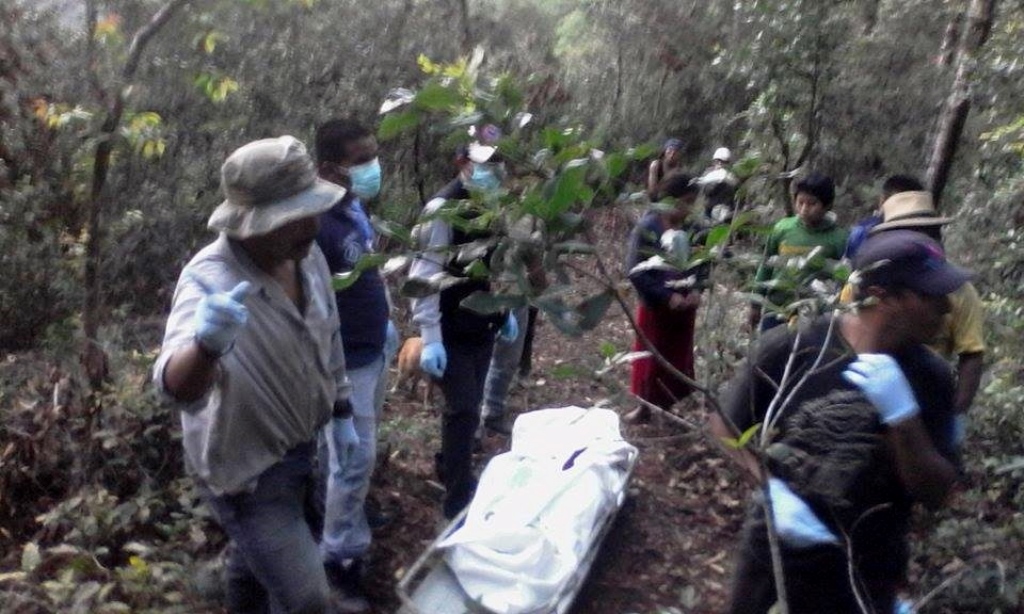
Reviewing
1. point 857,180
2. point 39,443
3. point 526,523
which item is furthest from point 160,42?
point 857,180

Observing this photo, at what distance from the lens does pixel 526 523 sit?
3.85 meters

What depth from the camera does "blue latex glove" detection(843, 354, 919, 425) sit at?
2295mm

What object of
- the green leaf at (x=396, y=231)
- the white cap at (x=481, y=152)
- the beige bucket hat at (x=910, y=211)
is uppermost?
the white cap at (x=481, y=152)

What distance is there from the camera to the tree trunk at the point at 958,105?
596 cm

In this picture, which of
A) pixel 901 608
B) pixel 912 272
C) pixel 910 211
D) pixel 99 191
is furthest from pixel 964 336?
pixel 99 191

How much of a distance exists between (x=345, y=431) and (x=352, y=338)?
0.45 metres

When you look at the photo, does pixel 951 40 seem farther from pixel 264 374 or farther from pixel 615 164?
pixel 615 164

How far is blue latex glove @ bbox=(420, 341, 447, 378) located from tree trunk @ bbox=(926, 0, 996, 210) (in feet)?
11.4

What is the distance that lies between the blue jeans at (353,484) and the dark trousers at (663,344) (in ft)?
6.99

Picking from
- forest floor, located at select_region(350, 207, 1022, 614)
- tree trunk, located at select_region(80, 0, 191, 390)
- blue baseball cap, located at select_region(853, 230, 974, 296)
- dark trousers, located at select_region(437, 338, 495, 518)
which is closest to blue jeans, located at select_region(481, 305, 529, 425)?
forest floor, located at select_region(350, 207, 1022, 614)

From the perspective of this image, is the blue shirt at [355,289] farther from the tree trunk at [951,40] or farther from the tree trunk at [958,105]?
the tree trunk at [951,40]

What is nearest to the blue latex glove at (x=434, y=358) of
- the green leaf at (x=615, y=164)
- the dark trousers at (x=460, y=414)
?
the dark trousers at (x=460, y=414)

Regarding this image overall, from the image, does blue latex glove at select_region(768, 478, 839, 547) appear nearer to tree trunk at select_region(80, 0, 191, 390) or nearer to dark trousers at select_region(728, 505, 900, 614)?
dark trousers at select_region(728, 505, 900, 614)

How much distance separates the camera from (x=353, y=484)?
3904 mm
